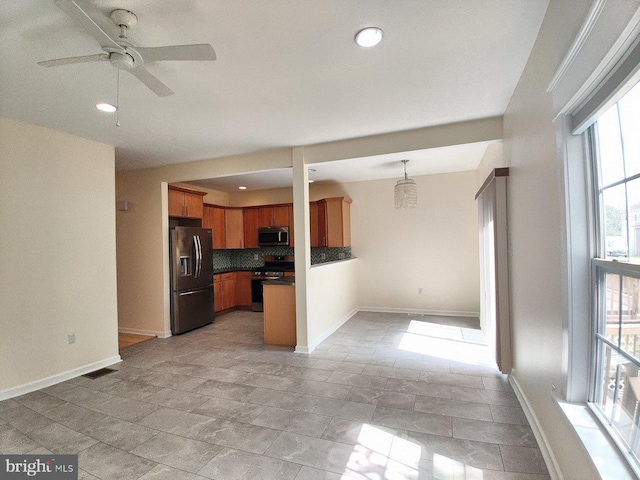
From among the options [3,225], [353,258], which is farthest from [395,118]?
[3,225]

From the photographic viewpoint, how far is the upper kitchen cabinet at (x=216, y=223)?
611cm

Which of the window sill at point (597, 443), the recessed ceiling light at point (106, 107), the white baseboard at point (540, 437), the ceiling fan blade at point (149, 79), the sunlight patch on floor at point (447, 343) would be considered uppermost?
the recessed ceiling light at point (106, 107)

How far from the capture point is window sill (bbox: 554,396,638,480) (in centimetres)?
107

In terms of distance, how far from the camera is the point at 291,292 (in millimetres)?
4094

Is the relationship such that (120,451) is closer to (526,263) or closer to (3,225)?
(3,225)

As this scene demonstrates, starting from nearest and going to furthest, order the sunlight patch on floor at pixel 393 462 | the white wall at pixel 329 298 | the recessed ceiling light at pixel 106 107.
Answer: the sunlight patch on floor at pixel 393 462 < the recessed ceiling light at pixel 106 107 < the white wall at pixel 329 298

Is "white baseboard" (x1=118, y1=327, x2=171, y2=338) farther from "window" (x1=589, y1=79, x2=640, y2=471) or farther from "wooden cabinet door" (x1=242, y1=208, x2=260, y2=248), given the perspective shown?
"window" (x1=589, y1=79, x2=640, y2=471)

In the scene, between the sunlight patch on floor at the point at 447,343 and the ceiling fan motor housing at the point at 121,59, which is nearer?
the ceiling fan motor housing at the point at 121,59

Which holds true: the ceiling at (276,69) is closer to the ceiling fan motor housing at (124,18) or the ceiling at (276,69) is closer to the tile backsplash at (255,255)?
the ceiling fan motor housing at (124,18)

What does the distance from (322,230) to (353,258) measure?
88 cm

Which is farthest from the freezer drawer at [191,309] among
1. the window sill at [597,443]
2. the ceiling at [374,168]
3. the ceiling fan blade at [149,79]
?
the window sill at [597,443]

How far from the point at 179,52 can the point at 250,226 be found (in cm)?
531

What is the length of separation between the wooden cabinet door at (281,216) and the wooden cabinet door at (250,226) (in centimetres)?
45

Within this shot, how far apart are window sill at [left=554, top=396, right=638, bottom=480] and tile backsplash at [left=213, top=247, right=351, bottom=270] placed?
494 cm
